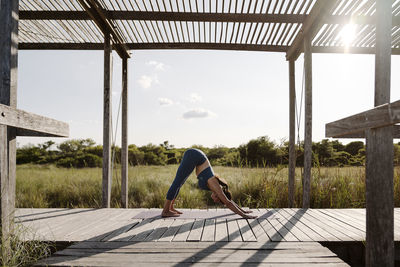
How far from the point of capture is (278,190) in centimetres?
513

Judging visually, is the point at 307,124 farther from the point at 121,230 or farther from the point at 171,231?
the point at 121,230

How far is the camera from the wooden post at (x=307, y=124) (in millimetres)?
4324

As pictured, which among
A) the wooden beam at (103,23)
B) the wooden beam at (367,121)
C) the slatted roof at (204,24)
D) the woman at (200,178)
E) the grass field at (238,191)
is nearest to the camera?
the wooden beam at (367,121)


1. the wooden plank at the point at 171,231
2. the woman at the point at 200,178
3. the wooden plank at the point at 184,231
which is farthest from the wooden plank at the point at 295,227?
the wooden plank at the point at 171,231

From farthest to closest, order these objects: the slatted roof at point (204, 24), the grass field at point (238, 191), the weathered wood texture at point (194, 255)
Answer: the grass field at point (238, 191) → the slatted roof at point (204, 24) → the weathered wood texture at point (194, 255)

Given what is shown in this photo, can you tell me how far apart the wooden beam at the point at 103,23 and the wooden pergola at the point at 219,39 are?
0.05 ft

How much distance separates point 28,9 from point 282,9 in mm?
3751

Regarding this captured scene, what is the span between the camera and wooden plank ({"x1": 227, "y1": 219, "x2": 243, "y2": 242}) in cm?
268

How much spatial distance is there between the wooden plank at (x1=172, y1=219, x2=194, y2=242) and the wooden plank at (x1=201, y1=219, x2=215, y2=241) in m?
0.17

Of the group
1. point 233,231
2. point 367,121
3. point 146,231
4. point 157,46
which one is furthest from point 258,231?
point 157,46

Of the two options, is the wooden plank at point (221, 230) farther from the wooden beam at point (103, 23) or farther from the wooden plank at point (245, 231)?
the wooden beam at point (103, 23)

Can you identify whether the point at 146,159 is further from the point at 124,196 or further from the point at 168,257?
the point at 168,257

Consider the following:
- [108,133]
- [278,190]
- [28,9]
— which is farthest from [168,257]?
[28,9]

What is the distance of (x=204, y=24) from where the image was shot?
171 inches
